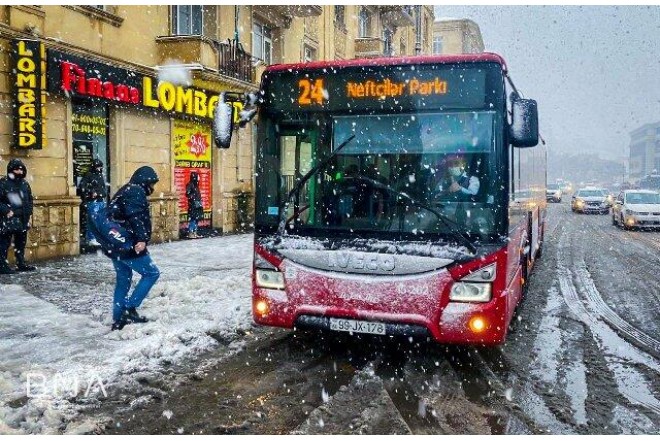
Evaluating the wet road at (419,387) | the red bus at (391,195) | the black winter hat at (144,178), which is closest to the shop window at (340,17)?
the black winter hat at (144,178)

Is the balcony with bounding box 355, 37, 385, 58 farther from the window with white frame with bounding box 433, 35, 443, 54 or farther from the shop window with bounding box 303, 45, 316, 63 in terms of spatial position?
the window with white frame with bounding box 433, 35, 443, 54

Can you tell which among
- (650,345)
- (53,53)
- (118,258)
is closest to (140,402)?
(118,258)

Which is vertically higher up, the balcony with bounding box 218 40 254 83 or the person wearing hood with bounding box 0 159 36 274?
the balcony with bounding box 218 40 254 83

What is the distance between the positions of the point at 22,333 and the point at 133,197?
1921 mm

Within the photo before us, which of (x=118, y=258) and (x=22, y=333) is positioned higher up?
(x=118, y=258)

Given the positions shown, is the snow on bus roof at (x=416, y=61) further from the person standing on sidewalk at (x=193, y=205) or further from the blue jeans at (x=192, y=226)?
the blue jeans at (x=192, y=226)

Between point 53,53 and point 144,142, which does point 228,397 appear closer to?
point 53,53

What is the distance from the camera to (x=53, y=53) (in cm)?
1099

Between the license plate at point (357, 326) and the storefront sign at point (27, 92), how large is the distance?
8.26m

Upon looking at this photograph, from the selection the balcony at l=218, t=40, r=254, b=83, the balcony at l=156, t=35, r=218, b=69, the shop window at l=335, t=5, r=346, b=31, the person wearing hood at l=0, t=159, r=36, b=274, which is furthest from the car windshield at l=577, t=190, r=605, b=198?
the person wearing hood at l=0, t=159, r=36, b=274

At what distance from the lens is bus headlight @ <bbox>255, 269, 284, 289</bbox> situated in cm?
526

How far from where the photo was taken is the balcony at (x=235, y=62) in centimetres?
1633

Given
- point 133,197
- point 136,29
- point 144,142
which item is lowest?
point 133,197

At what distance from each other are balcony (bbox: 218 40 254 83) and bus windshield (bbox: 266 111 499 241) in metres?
11.7
